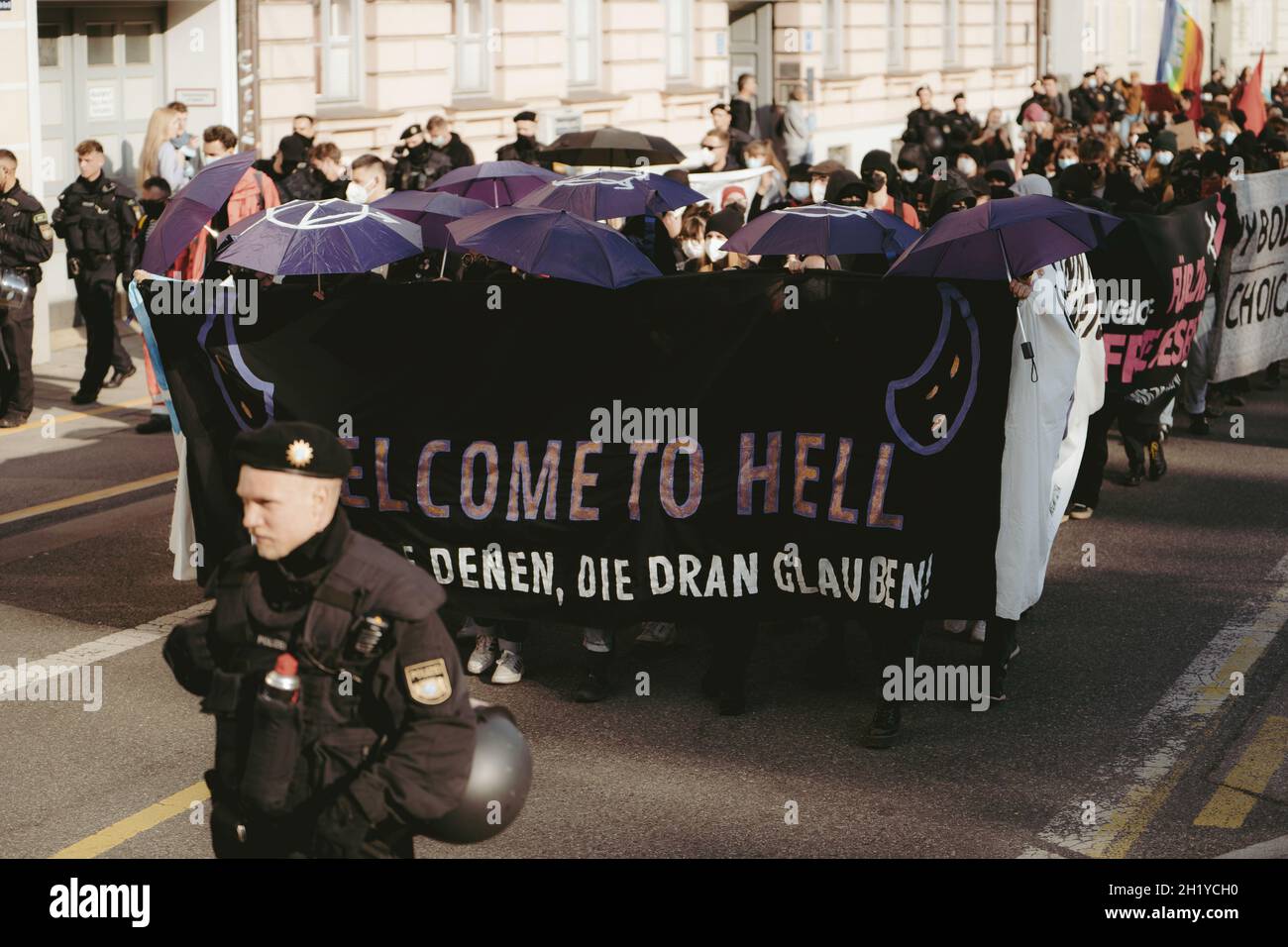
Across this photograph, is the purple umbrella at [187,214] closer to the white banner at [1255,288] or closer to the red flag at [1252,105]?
the white banner at [1255,288]

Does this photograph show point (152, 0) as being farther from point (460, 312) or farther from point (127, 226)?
point (460, 312)

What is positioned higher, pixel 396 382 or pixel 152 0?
pixel 152 0

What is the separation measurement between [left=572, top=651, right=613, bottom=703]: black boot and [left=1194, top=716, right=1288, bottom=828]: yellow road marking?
2.53 metres

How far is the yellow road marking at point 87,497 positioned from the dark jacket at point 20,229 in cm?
226

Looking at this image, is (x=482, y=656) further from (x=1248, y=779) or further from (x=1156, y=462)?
(x=1156, y=462)

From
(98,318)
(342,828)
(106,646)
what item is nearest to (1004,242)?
(342,828)

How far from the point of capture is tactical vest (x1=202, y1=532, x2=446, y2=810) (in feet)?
13.5

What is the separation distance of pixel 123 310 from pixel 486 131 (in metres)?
6.95

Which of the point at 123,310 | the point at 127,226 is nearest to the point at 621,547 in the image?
the point at 127,226

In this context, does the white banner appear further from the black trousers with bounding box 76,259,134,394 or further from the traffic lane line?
the black trousers with bounding box 76,259,134,394

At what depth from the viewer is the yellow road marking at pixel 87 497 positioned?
1097 centimetres

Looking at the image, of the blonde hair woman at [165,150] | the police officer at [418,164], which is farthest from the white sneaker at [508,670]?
the police officer at [418,164]

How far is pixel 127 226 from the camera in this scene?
1402 cm

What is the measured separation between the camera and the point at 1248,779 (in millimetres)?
6887
